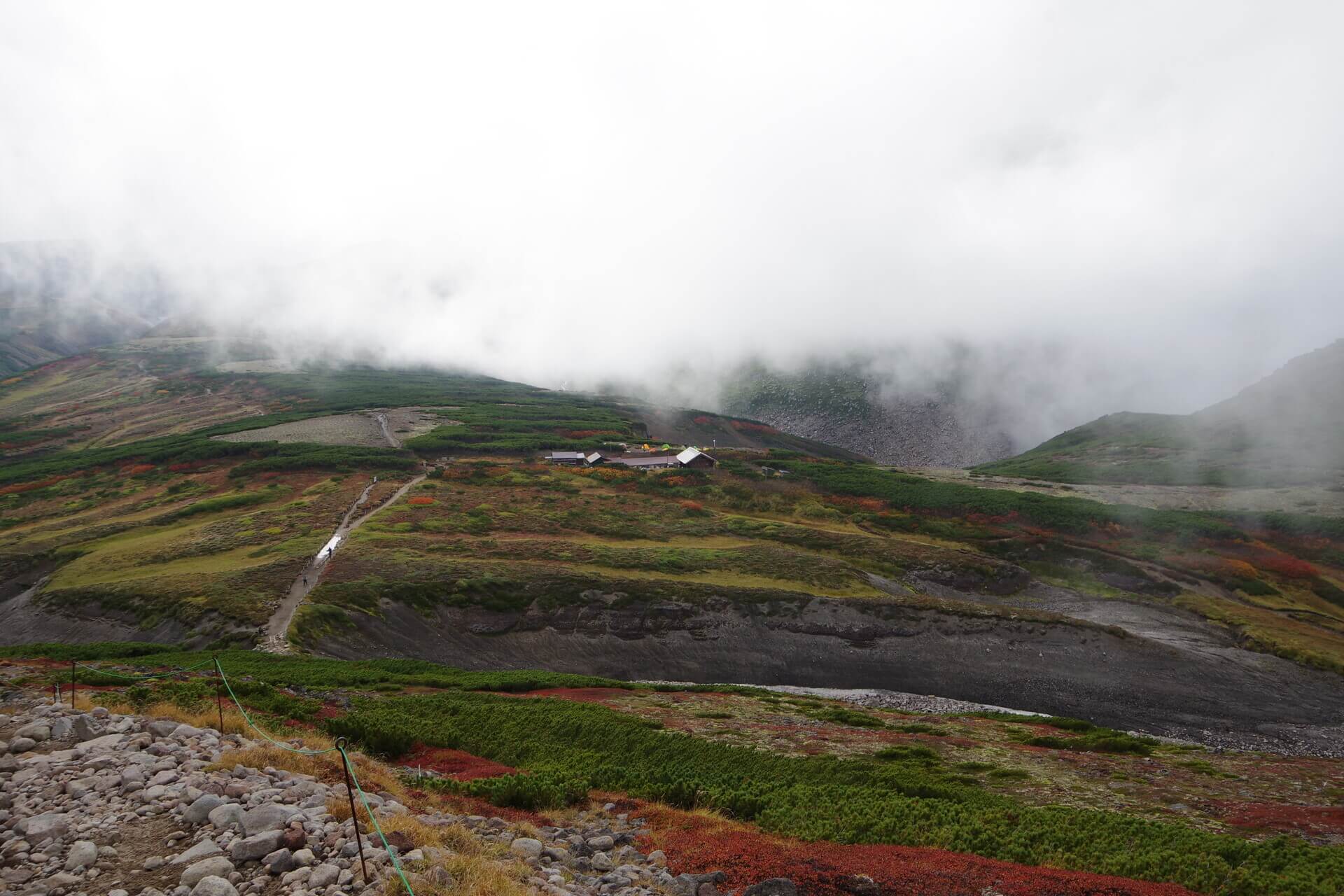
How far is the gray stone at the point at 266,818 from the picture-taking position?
10148 millimetres

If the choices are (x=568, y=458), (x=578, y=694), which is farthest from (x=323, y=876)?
(x=568, y=458)

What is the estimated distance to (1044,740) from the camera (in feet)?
107

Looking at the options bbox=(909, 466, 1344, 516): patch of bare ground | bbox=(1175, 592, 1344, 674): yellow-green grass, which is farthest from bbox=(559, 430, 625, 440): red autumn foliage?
bbox=(1175, 592, 1344, 674): yellow-green grass

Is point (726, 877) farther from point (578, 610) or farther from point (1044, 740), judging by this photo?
point (578, 610)

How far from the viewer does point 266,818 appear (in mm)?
10305

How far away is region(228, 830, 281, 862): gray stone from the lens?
369 inches

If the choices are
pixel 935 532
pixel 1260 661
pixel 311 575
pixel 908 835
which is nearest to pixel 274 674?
pixel 311 575

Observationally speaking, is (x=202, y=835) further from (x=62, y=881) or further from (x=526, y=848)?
(x=526, y=848)

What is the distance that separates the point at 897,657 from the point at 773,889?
1814 inches

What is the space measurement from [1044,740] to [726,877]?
28.9 m

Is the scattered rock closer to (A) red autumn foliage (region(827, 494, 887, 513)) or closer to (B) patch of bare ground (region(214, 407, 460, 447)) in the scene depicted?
(A) red autumn foliage (region(827, 494, 887, 513))

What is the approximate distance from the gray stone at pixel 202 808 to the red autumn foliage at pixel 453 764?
27.5 feet

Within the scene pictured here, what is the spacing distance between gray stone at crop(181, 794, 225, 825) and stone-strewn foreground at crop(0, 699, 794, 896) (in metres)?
0.02

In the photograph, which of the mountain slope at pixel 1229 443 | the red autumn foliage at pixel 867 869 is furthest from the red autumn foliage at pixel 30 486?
the mountain slope at pixel 1229 443
